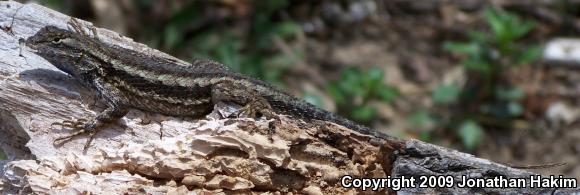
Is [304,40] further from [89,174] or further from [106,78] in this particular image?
[89,174]

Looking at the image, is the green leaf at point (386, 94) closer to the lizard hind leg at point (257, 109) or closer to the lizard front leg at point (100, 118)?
the lizard hind leg at point (257, 109)

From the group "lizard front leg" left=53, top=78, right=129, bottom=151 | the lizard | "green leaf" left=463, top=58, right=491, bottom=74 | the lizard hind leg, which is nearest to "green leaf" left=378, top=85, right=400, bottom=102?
"green leaf" left=463, top=58, right=491, bottom=74

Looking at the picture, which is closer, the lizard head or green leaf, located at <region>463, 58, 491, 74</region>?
the lizard head

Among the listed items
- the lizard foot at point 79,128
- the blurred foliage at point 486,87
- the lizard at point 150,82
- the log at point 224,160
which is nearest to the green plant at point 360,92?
the blurred foliage at point 486,87

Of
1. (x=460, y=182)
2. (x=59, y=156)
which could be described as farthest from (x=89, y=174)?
(x=460, y=182)

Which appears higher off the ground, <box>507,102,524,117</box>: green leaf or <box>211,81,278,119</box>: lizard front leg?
<box>507,102,524,117</box>: green leaf

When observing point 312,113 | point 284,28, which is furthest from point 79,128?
point 284,28

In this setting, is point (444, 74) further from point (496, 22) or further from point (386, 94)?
point (386, 94)

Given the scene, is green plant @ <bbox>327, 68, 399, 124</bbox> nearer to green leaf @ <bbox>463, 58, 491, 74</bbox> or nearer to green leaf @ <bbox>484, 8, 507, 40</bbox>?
green leaf @ <bbox>463, 58, 491, 74</bbox>
